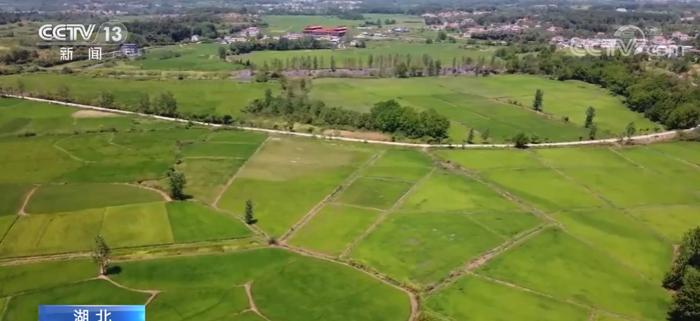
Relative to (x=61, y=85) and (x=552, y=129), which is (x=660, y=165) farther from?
(x=61, y=85)

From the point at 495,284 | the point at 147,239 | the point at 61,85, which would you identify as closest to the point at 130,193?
the point at 147,239

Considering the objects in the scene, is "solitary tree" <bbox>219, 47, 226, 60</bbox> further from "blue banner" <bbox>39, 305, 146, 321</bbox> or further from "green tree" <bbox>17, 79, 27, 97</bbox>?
"blue banner" <bbox>39, 305, 146, 321</bbox>

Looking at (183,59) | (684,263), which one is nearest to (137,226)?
(684,263)

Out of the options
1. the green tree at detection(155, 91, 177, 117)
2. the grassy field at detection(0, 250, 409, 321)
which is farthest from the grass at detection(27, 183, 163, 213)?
the green tree at detection(155, 91, 177, 117)

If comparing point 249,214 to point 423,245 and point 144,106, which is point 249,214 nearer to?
point 423,245

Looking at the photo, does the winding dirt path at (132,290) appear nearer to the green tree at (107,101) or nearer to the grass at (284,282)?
the grass at (284,282)

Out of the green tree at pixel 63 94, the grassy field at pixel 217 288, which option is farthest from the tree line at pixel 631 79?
the green tree at pixel 63 94
